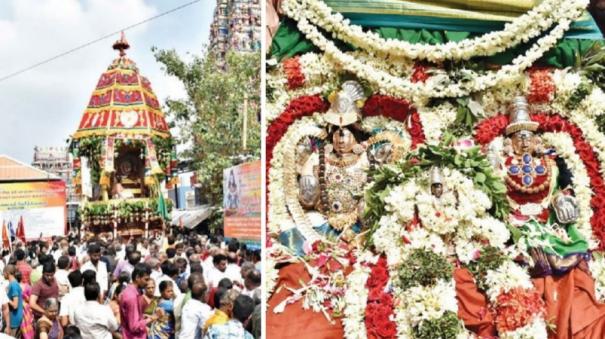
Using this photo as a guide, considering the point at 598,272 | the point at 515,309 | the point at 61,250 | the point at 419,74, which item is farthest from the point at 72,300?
the point at 598,272

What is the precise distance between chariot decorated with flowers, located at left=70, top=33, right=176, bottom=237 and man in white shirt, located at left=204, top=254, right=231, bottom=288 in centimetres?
47

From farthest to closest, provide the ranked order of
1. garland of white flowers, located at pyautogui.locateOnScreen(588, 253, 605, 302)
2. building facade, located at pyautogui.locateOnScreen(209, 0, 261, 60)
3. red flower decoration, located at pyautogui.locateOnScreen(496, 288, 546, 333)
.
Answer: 1. garland of white flowers, located at pyautogui.locateOnScreen(588, 253, 605, 302)
2. building facade, located at pyautogui.locateOnScreen(209, 0, 261, 60)
3. red flower decoration, located at pyautogui.locateOnScreen(496, 288, 546, 333)

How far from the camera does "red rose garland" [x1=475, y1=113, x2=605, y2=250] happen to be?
455cm

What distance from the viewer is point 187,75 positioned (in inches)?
152

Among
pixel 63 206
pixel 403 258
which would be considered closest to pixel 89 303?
pixel 63 206

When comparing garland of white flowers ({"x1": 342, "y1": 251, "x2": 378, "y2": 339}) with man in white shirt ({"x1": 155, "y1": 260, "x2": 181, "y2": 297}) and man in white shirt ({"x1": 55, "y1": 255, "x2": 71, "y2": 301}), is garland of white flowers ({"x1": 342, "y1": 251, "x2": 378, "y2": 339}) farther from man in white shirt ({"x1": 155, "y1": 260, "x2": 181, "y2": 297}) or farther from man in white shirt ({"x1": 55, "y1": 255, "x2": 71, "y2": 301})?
man in white shirt ({"x1": 55, "y1": 255, "x2": 71, "y2": 301})

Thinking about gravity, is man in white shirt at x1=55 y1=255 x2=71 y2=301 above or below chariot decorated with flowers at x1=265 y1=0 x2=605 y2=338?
below

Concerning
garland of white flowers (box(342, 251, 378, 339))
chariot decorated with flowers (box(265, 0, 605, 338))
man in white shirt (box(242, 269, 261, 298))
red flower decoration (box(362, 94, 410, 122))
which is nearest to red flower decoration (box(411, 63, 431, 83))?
chariot decorated with flowers (box(265, 0, 605, 338))

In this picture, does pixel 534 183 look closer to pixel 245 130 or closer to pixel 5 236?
pixel 245 130

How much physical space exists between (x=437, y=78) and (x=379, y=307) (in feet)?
5.22

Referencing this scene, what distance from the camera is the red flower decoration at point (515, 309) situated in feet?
12.6

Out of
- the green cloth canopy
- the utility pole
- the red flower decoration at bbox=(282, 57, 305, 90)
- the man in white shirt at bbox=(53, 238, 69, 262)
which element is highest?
the green cloth canopy

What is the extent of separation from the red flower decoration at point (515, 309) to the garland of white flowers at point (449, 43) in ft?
5.23

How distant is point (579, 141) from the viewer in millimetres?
4672
